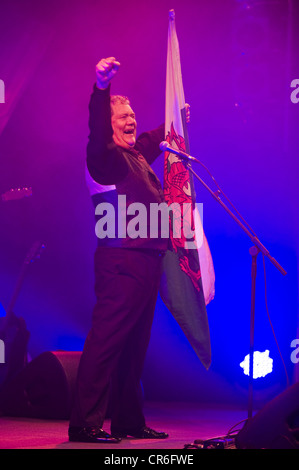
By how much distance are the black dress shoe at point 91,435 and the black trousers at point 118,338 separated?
25 millimetres

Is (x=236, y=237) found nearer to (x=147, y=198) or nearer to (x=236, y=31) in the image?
(x=236, y=31)

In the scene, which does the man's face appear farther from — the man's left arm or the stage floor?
the stage floor

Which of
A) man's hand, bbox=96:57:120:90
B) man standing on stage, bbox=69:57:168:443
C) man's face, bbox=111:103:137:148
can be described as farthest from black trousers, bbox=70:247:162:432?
man's hand, bbox=96:57:120:90

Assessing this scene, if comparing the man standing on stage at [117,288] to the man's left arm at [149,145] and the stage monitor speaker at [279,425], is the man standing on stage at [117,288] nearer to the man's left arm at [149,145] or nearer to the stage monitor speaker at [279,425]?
the man's left arm at [149,145]

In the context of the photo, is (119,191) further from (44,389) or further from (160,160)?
(160,160)

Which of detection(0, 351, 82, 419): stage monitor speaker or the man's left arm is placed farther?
detection(0, 351, 82, 419): stage monitor speaker

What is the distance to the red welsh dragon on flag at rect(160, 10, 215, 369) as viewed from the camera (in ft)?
10.9

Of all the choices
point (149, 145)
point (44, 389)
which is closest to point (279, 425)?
point (149, 145)

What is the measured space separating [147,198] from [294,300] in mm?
2085

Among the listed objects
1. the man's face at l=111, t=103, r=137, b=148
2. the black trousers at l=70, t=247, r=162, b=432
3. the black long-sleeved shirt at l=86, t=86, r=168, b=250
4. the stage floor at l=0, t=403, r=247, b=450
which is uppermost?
the man's face at l=111, t=103, r=137, b=148

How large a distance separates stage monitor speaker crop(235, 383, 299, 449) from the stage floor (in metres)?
0.61

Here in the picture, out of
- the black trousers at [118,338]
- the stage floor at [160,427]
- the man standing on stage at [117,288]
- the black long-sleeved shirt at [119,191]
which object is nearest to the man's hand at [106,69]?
the man standing on stage at [117,288]

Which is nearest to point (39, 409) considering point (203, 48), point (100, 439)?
point (100, 439)

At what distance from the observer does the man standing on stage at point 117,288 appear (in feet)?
9.42
